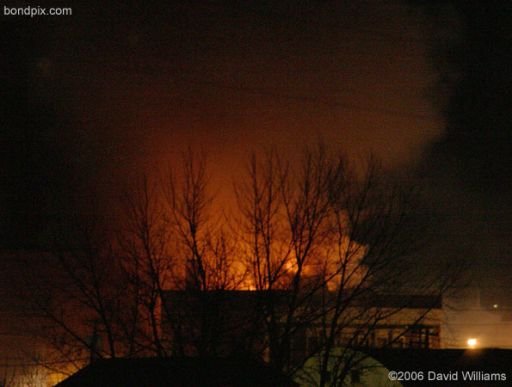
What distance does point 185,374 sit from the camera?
715 cm

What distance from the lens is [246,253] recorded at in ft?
29.1

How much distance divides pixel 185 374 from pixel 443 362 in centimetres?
486

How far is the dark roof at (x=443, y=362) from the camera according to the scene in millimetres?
9938

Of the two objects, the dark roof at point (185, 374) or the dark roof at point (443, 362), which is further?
the dark roof at point (443, 362)

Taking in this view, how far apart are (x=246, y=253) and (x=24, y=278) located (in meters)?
8.55

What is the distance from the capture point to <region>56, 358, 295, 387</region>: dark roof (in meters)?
7.12

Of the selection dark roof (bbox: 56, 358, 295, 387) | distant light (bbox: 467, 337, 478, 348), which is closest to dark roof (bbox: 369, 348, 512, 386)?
dark roof (bbox: 56, 358, 295, 387)

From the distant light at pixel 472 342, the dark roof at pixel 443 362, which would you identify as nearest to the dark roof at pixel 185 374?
the dark roof at pixel 443 362

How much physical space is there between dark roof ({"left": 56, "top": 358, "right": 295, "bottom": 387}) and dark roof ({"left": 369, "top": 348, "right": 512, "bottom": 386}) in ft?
8.77

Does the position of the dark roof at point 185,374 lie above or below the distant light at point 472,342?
below

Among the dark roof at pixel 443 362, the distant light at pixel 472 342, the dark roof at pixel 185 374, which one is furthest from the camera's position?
the distant light at pixel 472 342

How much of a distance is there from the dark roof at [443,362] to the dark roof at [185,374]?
267cm

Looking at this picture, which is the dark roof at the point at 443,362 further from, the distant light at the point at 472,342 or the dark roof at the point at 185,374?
the distant light at the point at 472,342

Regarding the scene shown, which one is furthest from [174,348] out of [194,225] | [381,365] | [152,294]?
[381,365]
